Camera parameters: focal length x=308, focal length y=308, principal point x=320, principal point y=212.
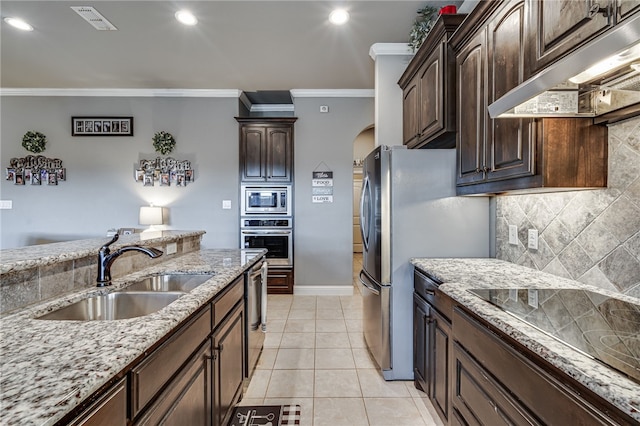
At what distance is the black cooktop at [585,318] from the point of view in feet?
2.66

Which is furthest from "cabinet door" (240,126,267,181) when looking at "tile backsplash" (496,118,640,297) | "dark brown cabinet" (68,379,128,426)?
"dark brown cabinet" (68,379,128,426)

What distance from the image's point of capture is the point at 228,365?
1.64 metres

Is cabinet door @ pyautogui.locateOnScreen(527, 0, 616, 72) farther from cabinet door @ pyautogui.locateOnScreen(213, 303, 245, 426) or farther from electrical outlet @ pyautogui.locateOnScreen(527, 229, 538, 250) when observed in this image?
cabinet door @ pyautogui.locateOnScreen(213, 303, 245, 426)

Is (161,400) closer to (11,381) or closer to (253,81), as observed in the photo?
(11,381)

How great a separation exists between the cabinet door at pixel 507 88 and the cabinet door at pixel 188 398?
1622 millimetres

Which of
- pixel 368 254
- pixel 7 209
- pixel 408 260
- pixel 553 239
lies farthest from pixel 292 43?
pixel 7 209

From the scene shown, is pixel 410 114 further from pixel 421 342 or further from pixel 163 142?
pixel 163 142

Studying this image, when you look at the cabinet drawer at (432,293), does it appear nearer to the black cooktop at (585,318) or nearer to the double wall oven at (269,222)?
the black cooktop at (585,318)

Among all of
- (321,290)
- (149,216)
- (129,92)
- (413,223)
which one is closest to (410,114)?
(413,223)

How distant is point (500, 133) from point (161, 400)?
71.2 inches

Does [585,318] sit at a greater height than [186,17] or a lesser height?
lesser

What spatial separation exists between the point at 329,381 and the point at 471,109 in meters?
2.04

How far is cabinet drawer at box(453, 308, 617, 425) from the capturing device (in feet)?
2.47

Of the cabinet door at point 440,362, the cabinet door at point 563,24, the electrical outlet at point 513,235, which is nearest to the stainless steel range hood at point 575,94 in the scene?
the cabinet door at point 563,24
